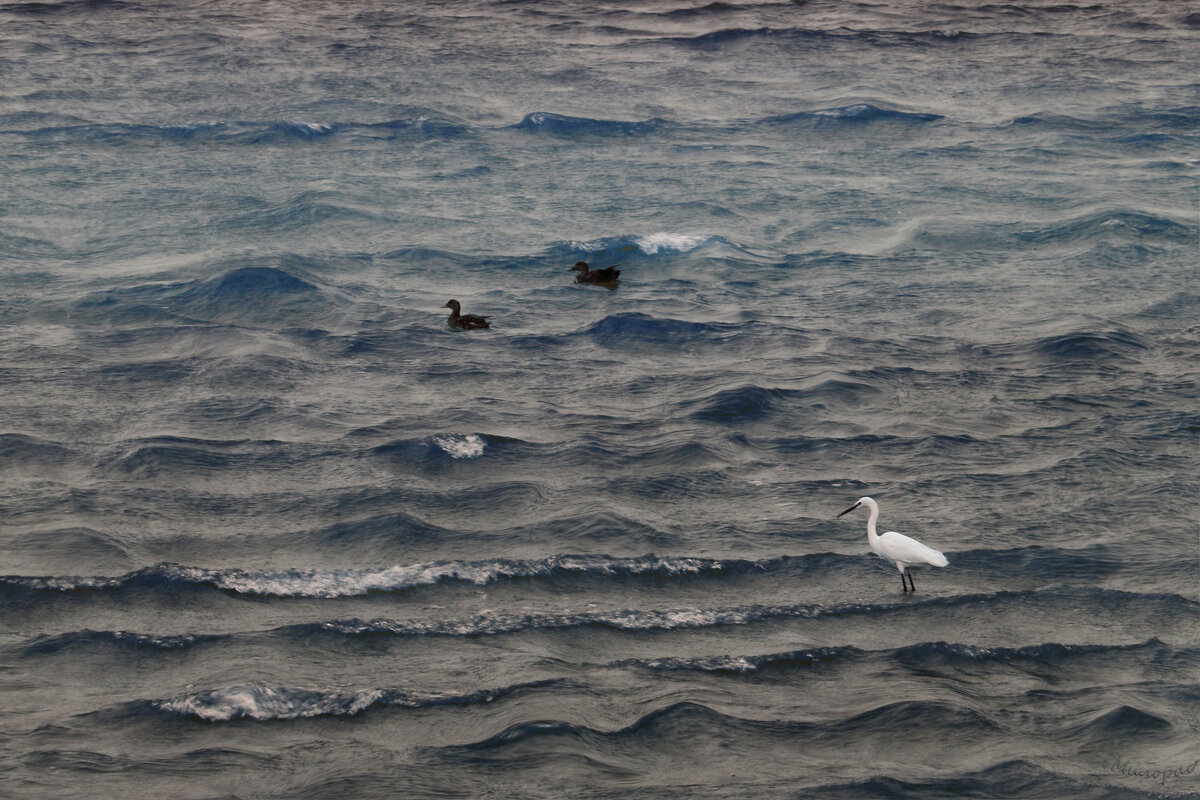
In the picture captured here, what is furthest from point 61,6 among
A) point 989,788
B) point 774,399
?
point 989,788

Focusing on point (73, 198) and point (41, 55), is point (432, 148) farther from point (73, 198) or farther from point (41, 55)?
point (41, 55)

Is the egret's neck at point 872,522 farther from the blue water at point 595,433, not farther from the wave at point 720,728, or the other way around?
the wave at point 720,728

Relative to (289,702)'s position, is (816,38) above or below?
above

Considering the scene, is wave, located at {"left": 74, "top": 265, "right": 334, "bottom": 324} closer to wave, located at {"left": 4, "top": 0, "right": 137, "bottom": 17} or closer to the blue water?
the blue water

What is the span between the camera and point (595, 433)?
11.9 m

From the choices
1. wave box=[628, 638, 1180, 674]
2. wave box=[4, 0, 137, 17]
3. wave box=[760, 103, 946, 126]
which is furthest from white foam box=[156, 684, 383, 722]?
wave box=[4, 0, 137, 17]

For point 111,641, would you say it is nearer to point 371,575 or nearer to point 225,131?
point 371,575

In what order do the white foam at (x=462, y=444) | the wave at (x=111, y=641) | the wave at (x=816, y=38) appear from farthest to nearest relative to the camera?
the wave at (x=816, y=38)
the white foam at (x=462, y=444)
the wave at (x=111, y=641)

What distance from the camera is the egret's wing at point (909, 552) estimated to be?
8992mm

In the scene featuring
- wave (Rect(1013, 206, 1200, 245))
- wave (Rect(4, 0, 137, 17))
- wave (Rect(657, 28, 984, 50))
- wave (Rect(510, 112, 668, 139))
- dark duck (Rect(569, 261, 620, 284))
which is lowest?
dark duck (Rect(569, 261, 620, 284))

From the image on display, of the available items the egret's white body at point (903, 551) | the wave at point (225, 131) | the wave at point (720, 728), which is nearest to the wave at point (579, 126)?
the wave at point (225, 131)

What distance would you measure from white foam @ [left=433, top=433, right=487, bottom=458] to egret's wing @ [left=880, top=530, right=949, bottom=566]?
12.6ft

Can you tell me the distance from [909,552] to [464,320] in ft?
21.6

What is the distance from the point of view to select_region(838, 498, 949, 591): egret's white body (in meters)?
9.00
